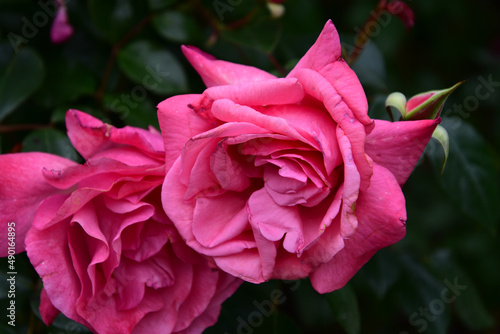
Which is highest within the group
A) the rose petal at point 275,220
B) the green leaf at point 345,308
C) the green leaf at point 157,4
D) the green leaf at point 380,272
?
the green leaf at point 157,4

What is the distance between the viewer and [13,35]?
3.62 ft

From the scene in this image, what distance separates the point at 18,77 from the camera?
1.02 m

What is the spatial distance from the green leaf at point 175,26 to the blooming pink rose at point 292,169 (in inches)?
18.3

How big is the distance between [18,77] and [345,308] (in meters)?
0.80

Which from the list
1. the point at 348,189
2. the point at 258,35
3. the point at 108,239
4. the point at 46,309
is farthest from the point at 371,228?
the point at 258,35

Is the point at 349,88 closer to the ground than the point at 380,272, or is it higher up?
higher up

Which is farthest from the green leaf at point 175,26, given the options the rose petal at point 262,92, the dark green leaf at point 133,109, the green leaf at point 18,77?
the rose petal at point 262,92

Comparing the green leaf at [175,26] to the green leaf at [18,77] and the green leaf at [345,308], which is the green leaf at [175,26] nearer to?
the green leaf at [18,77]

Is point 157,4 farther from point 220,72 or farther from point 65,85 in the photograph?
point 220,72

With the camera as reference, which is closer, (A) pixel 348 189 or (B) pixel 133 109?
(A) pixel 348 189

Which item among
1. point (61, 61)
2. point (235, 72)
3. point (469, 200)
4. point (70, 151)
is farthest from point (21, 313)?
point (469, 200)

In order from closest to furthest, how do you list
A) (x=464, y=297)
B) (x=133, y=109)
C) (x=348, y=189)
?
(x=348, y=189) < (x=133, y=109) < (x=464, y=297)

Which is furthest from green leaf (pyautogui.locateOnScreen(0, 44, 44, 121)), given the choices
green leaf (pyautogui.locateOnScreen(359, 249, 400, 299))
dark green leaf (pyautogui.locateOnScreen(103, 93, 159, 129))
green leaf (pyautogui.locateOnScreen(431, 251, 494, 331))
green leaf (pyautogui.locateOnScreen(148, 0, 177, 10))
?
green leaf (pyautogui.locateOnScreen(431, 251, 494, 331))

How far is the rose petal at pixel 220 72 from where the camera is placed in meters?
0.68
